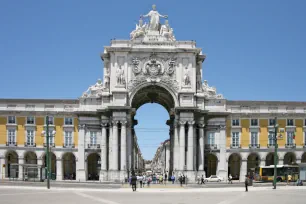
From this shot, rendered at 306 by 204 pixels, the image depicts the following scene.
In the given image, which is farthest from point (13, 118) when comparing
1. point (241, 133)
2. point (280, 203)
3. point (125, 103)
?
point (280, 203)

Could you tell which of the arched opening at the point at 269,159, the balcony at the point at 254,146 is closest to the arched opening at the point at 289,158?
the arched opening at the point at 269,159

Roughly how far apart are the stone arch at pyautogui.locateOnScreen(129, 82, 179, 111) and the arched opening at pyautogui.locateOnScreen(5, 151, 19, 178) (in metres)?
21.2

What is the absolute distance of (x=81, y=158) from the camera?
89312 mm

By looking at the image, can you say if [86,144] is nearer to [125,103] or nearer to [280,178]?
[125,103]

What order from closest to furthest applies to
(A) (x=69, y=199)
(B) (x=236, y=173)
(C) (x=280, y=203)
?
(C) (x=280, y=203)
(A) (x=69, y=199)
(B) (x=236, y=173)

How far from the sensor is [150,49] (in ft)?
290

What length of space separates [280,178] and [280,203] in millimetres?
43662

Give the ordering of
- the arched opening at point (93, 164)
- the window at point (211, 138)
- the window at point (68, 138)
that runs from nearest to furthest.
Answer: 1. the window at point (68, 138)
2. the window at point (211, 138)
3. the arched opening at point (93, 164)

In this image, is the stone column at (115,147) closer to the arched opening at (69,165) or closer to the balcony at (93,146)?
the balcony at (93,146)

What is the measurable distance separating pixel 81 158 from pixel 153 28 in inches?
981

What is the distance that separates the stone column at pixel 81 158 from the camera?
88.6 m

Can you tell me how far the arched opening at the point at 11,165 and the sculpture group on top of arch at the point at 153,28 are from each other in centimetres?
2833

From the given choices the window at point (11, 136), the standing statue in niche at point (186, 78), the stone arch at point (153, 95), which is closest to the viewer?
the standing statue in niche at point (186, 78)

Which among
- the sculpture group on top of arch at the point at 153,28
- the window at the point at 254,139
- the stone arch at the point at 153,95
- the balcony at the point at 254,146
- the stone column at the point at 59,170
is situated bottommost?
the stone column at the point at 59,170
